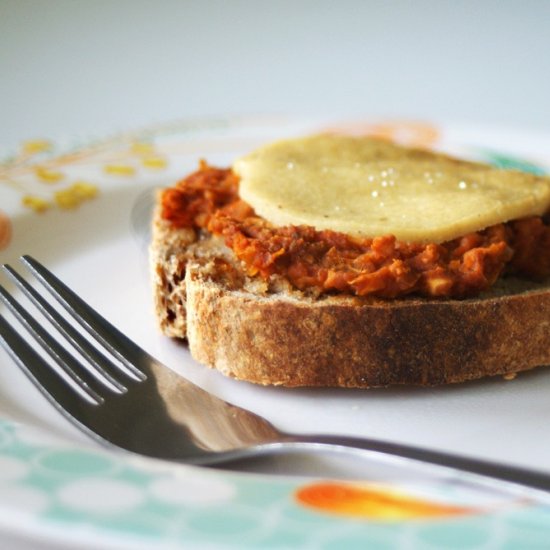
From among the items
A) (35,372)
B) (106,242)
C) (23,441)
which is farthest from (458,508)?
(106,242)

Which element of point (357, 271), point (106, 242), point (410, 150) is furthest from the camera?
point (106, 242)

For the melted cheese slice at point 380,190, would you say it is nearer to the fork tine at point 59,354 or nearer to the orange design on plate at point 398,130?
the fork tine at point 59,354

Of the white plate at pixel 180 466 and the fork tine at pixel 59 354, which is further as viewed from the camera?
the fork tine at pixel 59 354

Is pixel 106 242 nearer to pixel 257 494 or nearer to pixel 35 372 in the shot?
pixel 35 372

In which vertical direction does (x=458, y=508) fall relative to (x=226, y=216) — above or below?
below

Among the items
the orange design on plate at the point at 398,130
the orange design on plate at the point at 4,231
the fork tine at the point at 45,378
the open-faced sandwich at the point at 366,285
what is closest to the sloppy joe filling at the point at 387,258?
the open-faced sandwich at the point at 366,285

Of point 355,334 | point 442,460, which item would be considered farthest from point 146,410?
point 442,460

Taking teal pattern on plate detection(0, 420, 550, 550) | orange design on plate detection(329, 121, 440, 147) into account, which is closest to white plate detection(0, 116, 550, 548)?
teal pattern on plate detection(0, 420, 550, 550)
